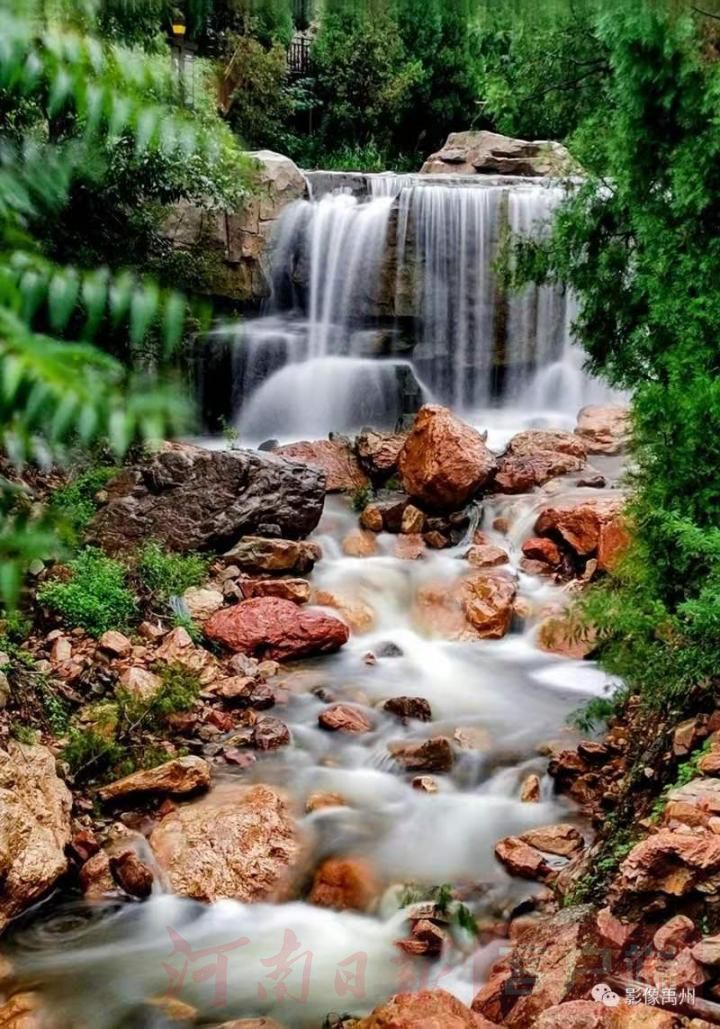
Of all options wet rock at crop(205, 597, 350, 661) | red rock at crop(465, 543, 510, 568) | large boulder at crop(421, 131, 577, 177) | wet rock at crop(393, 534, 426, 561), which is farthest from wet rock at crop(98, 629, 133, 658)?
large boulder at crop(421, 131, 577, 177)

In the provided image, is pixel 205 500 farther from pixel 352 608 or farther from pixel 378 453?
pixel 378 453

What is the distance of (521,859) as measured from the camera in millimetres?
4715

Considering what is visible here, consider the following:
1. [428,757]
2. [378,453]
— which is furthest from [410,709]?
[378,453]

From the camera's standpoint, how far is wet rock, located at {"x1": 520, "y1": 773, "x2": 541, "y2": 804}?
540cm

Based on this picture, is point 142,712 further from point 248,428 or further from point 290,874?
point 248,428

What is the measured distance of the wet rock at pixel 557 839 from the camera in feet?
15.7

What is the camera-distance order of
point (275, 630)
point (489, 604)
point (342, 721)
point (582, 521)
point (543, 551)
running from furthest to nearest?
point (543, 551) < point (582, 521) < point (489, 604) < point (275, 630) < point (342, 721)

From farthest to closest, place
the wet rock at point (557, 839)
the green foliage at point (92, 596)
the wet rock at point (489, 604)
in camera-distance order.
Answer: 1. the wet rock at point (489, 604)
2. the green foliage at point (92, 596)
3. the wet rock at point (557, 839)

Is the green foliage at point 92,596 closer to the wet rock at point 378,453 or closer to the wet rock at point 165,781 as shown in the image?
the wet rock at point 165,781

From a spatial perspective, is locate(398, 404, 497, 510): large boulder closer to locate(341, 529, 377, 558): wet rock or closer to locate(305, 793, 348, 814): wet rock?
locate(341, 529, 377, 558): wet rock

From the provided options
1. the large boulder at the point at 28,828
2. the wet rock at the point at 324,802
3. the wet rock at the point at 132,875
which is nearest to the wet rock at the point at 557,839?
the wet rock at the point at 324,802

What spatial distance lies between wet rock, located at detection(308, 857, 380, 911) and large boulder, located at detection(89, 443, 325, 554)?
12.9 feet

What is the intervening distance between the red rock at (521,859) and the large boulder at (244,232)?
9232mm

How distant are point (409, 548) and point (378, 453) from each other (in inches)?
68.2
